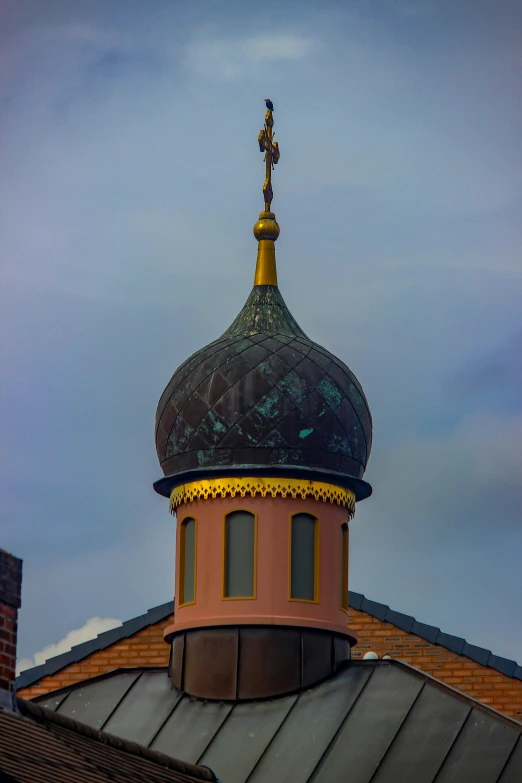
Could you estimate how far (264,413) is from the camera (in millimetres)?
21203

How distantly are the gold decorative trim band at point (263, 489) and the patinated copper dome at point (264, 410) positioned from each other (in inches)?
7.3

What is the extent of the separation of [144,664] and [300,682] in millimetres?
5920

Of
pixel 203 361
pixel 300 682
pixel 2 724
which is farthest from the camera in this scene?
pixel 203 361

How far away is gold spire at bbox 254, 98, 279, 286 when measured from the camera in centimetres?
2292

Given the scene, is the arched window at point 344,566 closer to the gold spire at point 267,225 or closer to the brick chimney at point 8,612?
the gold spire at point 267,225

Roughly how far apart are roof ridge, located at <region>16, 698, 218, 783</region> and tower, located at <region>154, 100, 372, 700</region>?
2432 mm

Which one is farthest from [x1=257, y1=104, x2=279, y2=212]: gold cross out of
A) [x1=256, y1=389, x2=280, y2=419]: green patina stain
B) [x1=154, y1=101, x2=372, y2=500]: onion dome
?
[x1=256, y1=389, x2=280, y2=419]: green patina stain

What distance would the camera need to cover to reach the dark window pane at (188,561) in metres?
21.4

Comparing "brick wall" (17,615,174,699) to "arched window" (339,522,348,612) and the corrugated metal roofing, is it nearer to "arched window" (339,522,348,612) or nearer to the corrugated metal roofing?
"arched window" (339,522,348,612)

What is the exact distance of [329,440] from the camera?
21375mm

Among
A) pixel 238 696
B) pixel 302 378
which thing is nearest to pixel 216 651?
pixel 238 696

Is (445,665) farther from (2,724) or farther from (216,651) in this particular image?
(2,724)

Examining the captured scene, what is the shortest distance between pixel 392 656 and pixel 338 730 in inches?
229

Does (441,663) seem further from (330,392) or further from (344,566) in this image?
(330,392)
